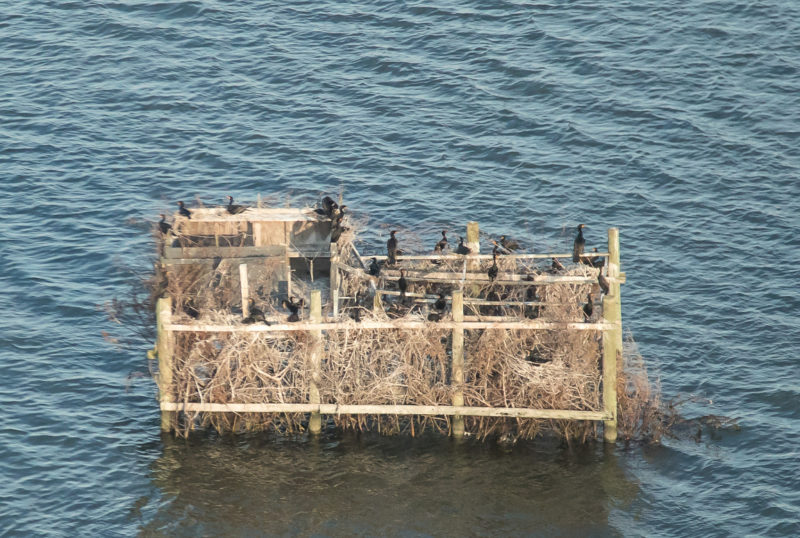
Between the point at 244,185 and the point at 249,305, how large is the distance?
Result: 16.6 metres

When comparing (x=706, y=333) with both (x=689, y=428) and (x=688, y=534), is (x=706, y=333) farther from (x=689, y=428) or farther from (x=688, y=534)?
(x=688, y=534)

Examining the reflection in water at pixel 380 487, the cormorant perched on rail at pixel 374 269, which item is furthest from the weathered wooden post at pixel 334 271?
the reflection in water at pixel 380 487

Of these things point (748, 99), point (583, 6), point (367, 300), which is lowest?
point (367, 300)

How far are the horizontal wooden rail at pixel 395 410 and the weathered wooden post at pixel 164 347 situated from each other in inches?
22.0

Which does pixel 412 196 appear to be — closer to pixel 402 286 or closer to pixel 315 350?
pixel 402 286

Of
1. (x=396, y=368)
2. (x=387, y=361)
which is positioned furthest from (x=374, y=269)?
(x=396, y=368)

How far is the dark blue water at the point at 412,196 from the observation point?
97.2 feet

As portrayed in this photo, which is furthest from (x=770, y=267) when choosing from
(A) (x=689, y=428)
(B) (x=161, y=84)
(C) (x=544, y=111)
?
(B) (x=161, y=84)

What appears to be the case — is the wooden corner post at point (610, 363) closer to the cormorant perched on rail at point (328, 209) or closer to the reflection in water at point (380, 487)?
the reflection in water at point (380, 487)

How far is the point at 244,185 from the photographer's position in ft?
153

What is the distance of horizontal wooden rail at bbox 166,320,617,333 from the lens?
29.2 m

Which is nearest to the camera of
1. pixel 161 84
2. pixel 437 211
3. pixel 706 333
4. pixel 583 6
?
pixel 706 333

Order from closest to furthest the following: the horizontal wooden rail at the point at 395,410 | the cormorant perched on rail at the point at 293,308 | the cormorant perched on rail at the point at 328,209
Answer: the cormorant perched on rail at the point at 293,308 < the horizontal wooden rail at the point at 395,410 < the cormorant perched on rail at the point at 328,209

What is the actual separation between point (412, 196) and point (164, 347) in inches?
691
